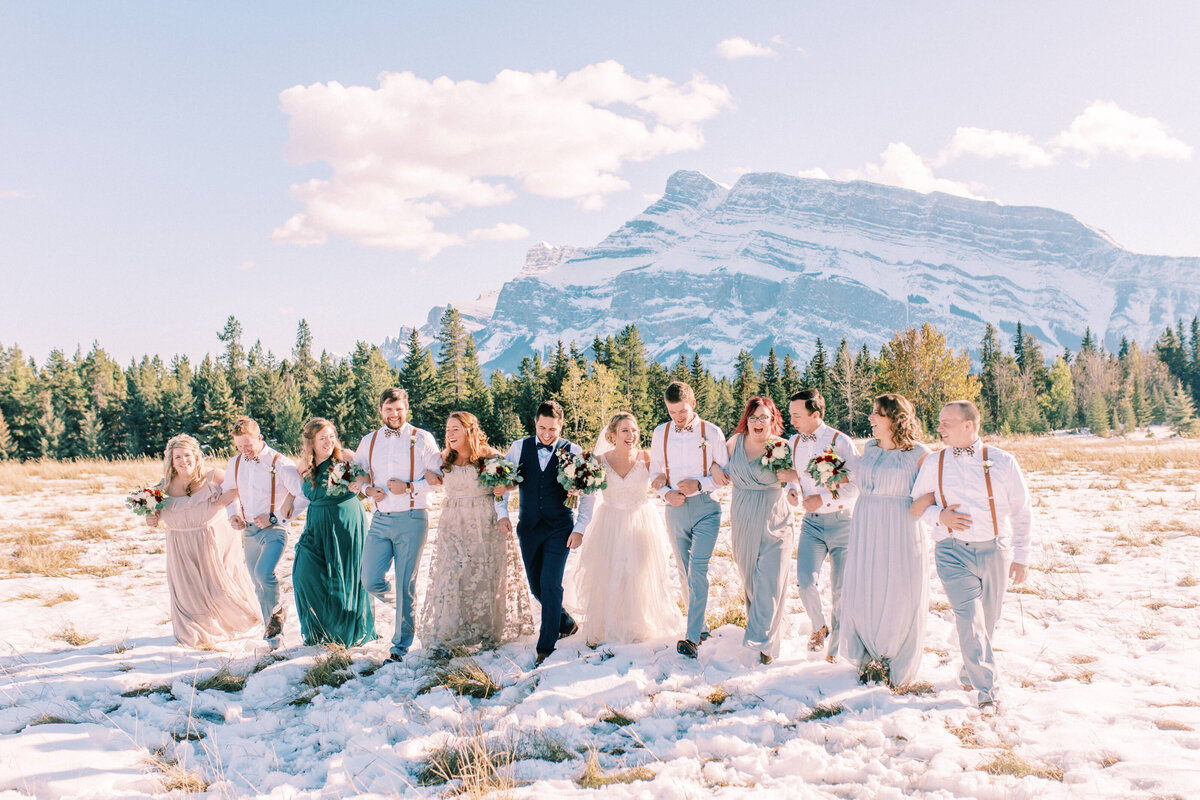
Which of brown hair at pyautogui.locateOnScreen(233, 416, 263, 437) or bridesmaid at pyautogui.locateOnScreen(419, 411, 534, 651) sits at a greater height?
brown hair at pyautogui.locateOnScreen(233, 416, 263, 437)

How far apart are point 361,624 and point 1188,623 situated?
873 centimetres

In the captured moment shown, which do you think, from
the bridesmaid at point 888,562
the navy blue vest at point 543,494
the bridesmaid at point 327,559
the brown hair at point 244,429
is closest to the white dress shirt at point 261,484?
the bridesmaid at point 327,559

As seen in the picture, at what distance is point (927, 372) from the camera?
138ft

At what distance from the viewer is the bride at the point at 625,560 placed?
6.50 meters

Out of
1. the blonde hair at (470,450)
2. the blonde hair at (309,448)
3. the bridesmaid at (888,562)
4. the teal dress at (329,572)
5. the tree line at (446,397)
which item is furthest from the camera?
the tree line at (446,397)

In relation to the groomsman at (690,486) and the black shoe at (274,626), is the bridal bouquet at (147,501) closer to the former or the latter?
the black shoe at (274,626)

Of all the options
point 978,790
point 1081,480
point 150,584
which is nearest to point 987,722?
point 978,790

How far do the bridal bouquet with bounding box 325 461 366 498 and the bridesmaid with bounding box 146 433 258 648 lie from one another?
144 cm

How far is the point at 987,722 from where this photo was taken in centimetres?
473

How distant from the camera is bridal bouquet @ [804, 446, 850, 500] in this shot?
5.70 m

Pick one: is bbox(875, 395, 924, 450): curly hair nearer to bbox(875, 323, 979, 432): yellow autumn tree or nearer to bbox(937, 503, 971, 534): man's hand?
bbox(937, 503, 971, 534): man's hand

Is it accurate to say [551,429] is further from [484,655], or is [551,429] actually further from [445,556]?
[484,655]

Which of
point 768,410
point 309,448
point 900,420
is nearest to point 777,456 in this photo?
point 768,410

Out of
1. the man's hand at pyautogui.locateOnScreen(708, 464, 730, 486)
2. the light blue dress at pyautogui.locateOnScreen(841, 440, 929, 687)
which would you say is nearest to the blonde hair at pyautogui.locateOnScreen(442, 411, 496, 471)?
the man's hand at pyautogui.locateOnScreen(708, 464, 730, 486)
